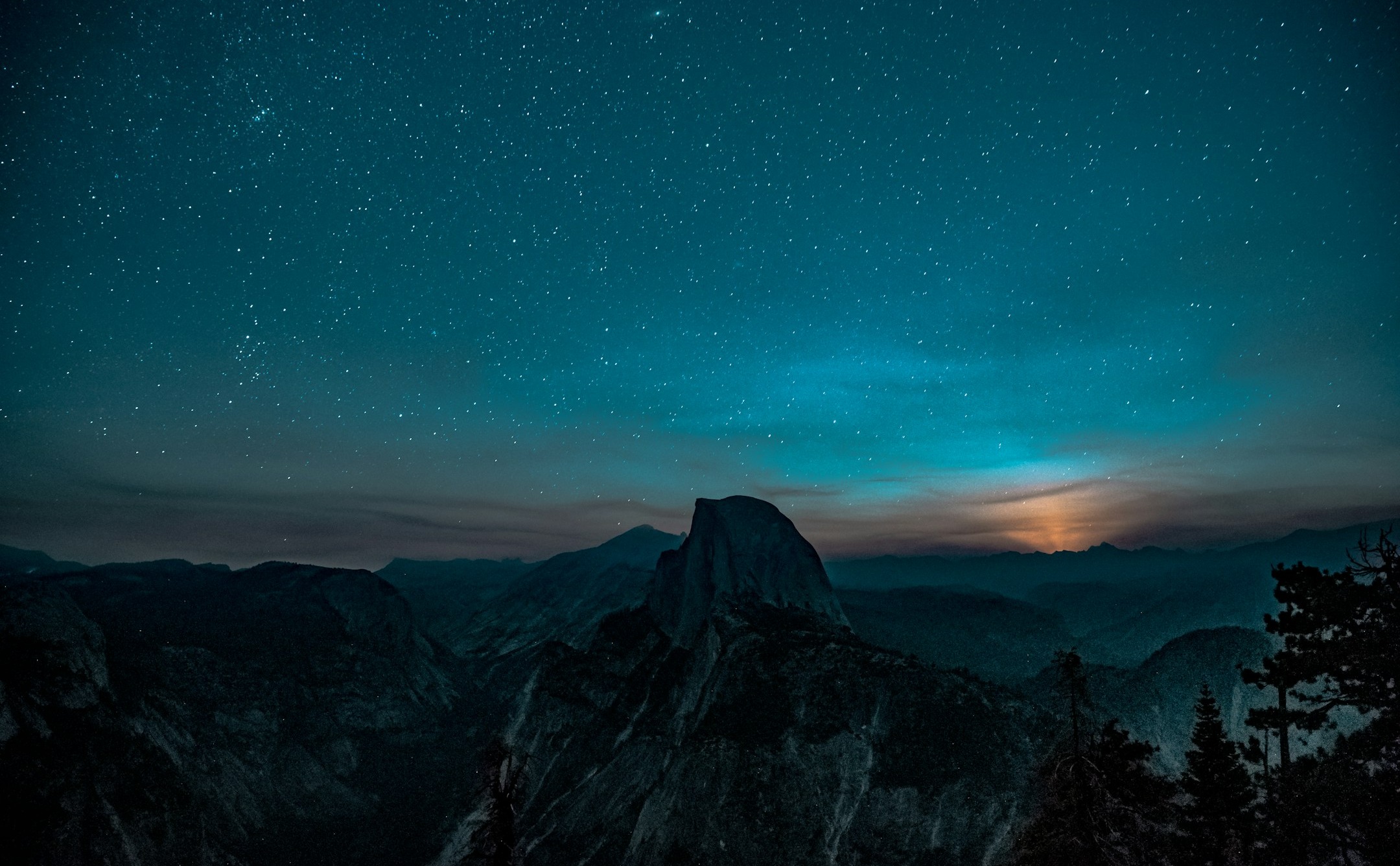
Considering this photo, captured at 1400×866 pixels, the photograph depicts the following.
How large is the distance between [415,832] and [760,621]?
5186cm

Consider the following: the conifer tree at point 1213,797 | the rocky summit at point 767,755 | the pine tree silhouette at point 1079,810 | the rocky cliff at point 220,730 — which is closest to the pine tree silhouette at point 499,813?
the pine tree silhouette at point 1079,810

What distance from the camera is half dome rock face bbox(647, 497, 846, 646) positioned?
4547 inches

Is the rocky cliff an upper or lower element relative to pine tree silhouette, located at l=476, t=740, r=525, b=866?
lower

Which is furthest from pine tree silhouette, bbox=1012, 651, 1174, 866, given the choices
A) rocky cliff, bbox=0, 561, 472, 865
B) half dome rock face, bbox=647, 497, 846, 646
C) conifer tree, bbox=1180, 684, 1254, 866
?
half dome rock face, bbox=647, 497, 846, 646

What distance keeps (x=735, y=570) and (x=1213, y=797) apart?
318 ft

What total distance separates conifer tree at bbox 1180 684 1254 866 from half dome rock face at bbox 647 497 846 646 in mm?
84075

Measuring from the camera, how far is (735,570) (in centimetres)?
12181

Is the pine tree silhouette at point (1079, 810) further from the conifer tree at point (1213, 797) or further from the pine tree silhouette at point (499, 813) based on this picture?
the conifer tree at point (1213, 797)

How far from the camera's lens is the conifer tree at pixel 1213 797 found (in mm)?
25656

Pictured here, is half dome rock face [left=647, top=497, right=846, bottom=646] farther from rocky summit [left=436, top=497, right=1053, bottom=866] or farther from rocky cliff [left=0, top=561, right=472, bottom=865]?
rocky cliff [left=0, top=561, right=472, bottom=865]

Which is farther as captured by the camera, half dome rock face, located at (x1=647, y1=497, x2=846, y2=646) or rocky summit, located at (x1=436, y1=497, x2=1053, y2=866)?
half dome rock face, located at (x1=647, y1=497, x2=846, y2=646)

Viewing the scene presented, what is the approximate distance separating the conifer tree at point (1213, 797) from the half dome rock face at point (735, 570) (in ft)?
276

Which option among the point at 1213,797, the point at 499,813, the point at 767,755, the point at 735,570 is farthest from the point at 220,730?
the point at 1213,797

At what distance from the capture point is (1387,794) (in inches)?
752
